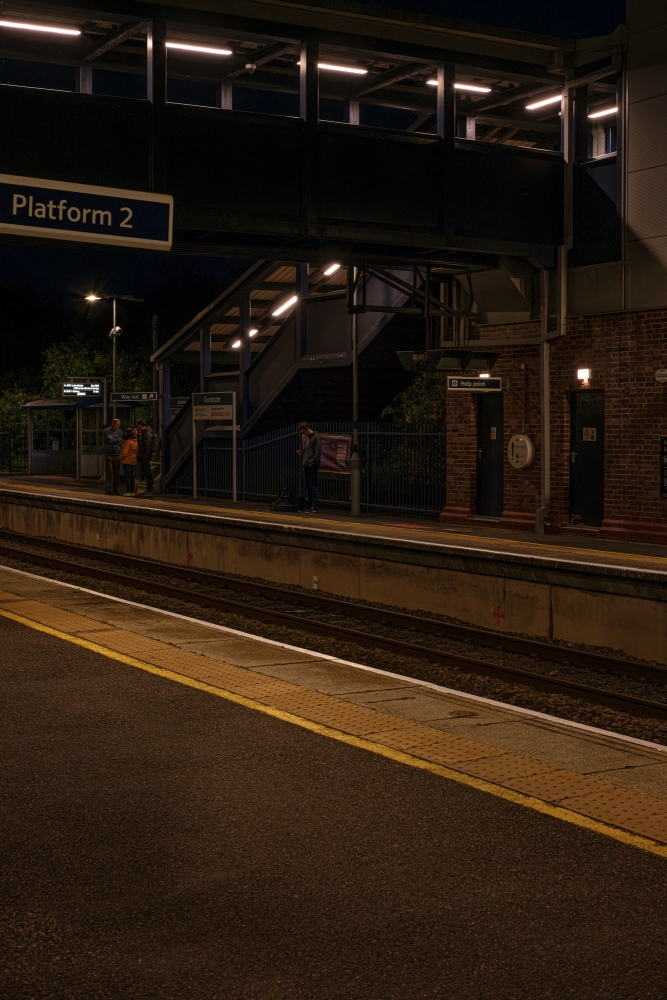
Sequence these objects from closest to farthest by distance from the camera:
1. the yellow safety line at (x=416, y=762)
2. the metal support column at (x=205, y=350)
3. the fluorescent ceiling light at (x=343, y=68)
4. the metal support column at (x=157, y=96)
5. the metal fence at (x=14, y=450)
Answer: the yellow safety line at (x=416, y=762) < the metal support column at (x=157, y=96) < the fluorescent ceiling light at (x=343, y=68) < the metal support column at (x=205, y=350) < the metal fence at (x=14, y=450)

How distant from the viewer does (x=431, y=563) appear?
47.0 feet

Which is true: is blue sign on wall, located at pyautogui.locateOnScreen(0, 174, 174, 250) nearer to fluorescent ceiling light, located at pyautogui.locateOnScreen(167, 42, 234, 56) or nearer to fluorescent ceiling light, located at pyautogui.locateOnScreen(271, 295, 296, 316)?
fluorescent ceiling light, located at pyautogui.locateOnScreen(167, 42, 234, 56)

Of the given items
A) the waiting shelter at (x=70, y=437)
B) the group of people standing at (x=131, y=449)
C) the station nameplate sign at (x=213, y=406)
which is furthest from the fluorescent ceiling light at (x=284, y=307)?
the waiting shelter at (x=70, y=437)

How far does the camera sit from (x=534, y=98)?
2031 centimetres

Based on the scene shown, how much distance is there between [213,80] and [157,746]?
1357 cm

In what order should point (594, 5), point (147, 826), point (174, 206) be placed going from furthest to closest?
1. point (594, 5)
2. point (174, 206)
3. point (147, 826)

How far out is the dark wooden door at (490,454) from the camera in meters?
20.3

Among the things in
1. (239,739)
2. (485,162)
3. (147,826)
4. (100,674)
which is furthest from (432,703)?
(485,162)

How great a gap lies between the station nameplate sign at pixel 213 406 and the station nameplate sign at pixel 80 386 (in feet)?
50.4

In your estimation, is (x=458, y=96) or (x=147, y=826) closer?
(x=147, y=826)

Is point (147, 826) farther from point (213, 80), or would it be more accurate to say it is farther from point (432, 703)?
point (213, 80)

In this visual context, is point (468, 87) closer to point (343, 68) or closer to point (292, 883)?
point (343, 68)

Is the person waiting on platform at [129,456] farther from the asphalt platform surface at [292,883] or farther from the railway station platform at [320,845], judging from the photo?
the asphalt platform surface at [292,883]

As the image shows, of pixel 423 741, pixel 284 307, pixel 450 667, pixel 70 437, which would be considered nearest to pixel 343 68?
pixel 284 307
